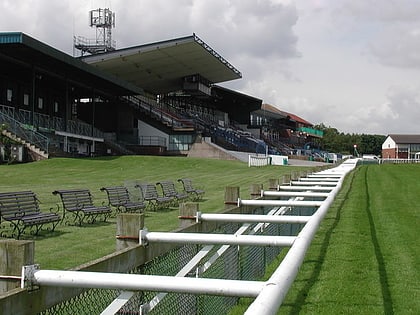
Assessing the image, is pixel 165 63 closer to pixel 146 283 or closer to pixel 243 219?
pixel 243 219

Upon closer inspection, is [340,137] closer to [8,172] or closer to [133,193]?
[8,172]

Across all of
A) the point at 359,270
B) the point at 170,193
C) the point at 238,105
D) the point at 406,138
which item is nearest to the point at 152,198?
the point at 170,193

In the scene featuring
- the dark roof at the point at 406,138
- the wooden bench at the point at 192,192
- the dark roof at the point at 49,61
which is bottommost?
the wooden bench at the point at 192,192

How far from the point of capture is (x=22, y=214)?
37.8ft

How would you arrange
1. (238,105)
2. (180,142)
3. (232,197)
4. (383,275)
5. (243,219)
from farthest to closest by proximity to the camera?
(238,105)
(180,142)
(232,197)
(383,275)
(243,219)

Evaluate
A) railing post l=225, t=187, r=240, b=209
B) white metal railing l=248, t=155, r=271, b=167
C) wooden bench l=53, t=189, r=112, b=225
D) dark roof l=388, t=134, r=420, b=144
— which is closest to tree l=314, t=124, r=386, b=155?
dark roof l=388, t=134, r=420, b=144

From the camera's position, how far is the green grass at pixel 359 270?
20.1 ft

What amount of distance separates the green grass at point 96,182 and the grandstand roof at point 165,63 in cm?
1345

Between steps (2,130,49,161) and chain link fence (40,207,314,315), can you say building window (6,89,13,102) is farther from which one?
chain link fence (40,207,314,315)

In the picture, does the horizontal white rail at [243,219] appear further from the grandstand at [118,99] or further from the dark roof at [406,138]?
the dark roof at [406,138]

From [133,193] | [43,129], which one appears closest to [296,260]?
[133,193]

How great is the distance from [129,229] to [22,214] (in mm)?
7662

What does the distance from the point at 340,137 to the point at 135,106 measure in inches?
3472

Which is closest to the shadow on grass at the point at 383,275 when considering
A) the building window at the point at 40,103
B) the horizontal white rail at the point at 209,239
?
the horizontal white rail at the point at 209,239
